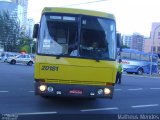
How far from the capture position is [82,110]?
12883 mm

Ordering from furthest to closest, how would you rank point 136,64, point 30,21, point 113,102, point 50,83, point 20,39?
point 30,21 < point 20,39 < point 136,64 < point 113,102 < point 50,83

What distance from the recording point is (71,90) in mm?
12258

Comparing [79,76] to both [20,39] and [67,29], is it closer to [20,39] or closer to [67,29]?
[67,29]

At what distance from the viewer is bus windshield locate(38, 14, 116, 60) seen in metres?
12.4

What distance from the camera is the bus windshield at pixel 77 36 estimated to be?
489 inches

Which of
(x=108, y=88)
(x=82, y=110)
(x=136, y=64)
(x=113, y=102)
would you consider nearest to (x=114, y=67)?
(x=108, y=88)

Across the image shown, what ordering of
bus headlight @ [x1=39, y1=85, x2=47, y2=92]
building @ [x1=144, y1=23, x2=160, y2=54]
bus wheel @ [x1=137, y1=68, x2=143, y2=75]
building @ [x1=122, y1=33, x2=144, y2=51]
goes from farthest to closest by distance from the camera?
building @ [x1=122, y1=33, x2=144, y2=51] → building @ [x1=144, y1=23, x2=160, y2=54] → bus wheel @ [x1=137, y1=68, x2=143, y2=75] → bus headlight @ [x1=39, y1=85, x2=47, y2=92]

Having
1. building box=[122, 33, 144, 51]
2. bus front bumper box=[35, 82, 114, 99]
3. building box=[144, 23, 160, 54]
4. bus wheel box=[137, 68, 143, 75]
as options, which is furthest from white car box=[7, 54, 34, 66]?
building box=[122, 33, 144, 51]

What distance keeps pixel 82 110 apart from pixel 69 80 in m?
1.17

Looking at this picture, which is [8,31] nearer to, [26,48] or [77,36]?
[26,48]

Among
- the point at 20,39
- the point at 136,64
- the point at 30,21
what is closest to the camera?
the point at 136,64

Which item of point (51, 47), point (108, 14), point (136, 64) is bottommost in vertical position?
point (136, 64)

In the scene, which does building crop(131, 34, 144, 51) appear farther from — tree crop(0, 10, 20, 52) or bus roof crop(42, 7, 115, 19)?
bus roof crop(42, 7, 115, 19)

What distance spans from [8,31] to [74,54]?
9518 centimetres
